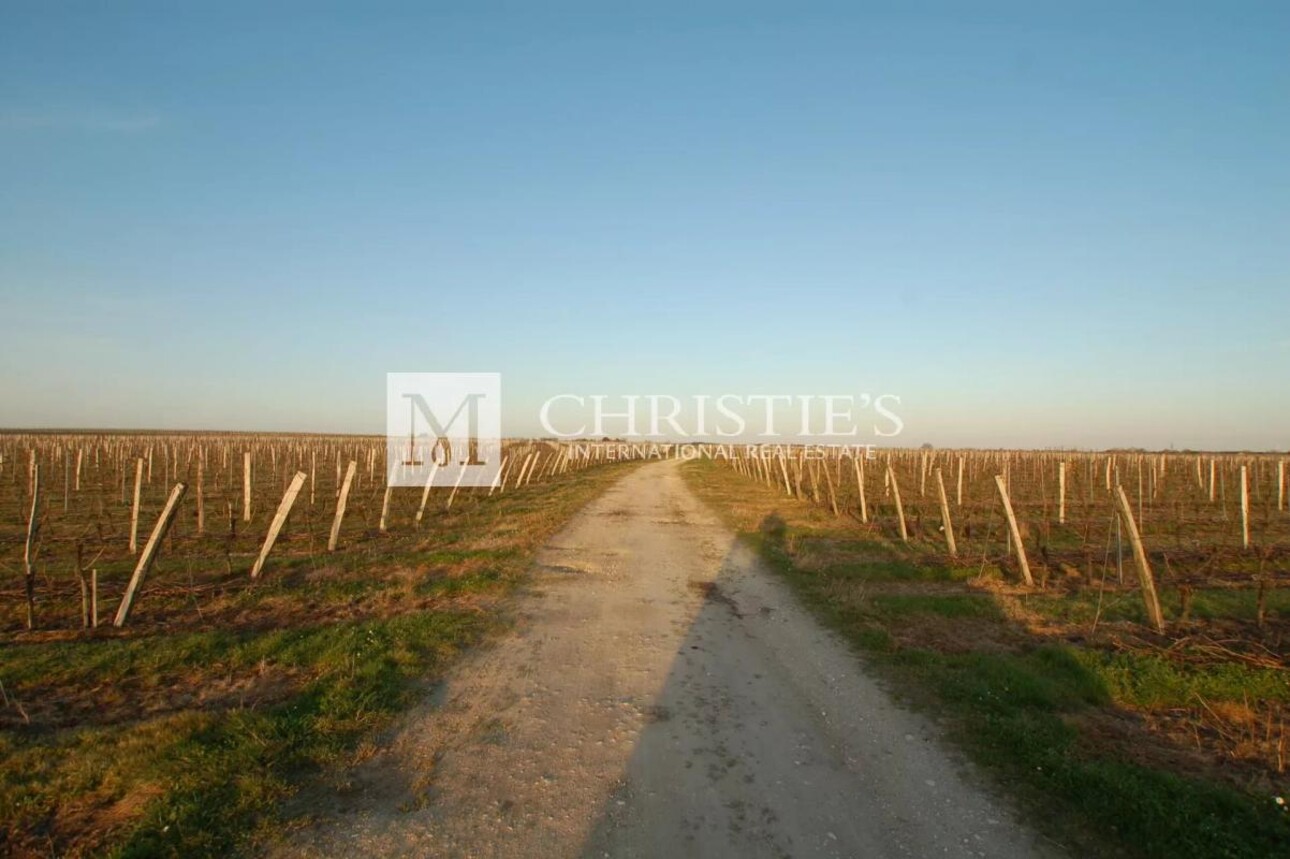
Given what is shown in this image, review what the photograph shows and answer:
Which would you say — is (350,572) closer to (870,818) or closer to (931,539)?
(870,818)

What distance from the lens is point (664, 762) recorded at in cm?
477

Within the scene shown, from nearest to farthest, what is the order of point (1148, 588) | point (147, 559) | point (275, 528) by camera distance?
point (147, 559)
point (1148, 588)
point (275, 528)

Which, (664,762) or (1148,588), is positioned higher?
(1148,588)

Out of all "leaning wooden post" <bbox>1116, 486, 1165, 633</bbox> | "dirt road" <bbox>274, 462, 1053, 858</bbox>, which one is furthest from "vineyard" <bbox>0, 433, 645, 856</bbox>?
"leaning wooden post" <bbox>1116, 486, 1165, 633</bbox>

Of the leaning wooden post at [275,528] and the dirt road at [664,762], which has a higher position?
the leaning wooden post at [275,528]

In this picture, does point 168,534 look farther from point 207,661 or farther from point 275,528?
point 207,661

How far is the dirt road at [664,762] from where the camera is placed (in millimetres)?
3879

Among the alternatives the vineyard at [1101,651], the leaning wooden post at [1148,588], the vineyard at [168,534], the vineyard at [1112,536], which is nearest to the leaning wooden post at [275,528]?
the vineyard at [168,534]

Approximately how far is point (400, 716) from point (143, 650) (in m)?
3.58

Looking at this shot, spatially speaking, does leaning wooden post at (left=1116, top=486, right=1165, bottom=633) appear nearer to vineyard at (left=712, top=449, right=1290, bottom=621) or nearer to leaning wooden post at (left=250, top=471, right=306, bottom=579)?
vineyard at (left=712, top=449, right=1290, bottom=621)

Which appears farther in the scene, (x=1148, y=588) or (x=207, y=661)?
(x=1148, y=588)

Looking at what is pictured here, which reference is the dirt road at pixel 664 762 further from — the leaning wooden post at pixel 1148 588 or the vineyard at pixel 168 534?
the vineyard at pixel 168 534

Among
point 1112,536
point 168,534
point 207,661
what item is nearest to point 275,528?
point 207,661

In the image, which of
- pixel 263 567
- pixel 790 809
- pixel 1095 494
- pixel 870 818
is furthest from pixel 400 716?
pixel 1095 494
